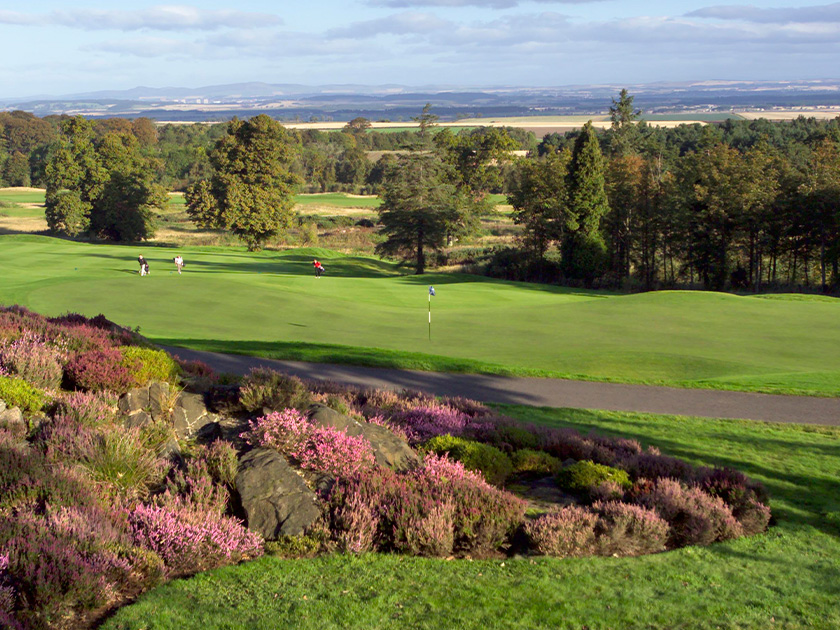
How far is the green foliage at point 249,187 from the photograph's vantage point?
62.0m

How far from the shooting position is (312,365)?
1695 centimetres

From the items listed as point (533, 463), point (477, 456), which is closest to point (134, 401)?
point (477, 456)

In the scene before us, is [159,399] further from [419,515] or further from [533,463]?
[533,463]

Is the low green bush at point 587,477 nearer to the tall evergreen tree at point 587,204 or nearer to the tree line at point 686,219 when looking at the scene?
the tree line at point 686,219

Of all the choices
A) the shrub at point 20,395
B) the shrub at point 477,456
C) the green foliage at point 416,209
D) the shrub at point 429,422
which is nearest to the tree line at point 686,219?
the green foliage at point 416,209

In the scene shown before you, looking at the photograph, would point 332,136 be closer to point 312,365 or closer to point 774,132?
point 774,132

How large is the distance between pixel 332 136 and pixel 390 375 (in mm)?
163865

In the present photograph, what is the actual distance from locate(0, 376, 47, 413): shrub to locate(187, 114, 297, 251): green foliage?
53.8 m

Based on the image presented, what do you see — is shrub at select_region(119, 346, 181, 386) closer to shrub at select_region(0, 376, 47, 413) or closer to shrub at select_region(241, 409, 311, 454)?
shrub at select_region(0, 376, 47, 413)

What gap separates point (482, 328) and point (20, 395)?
15.5m

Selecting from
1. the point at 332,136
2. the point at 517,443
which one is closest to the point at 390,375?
the point at 517,443

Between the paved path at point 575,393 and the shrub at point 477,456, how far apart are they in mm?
5058

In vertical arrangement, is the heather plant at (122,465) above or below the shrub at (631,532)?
above

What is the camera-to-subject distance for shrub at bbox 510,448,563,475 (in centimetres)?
942
